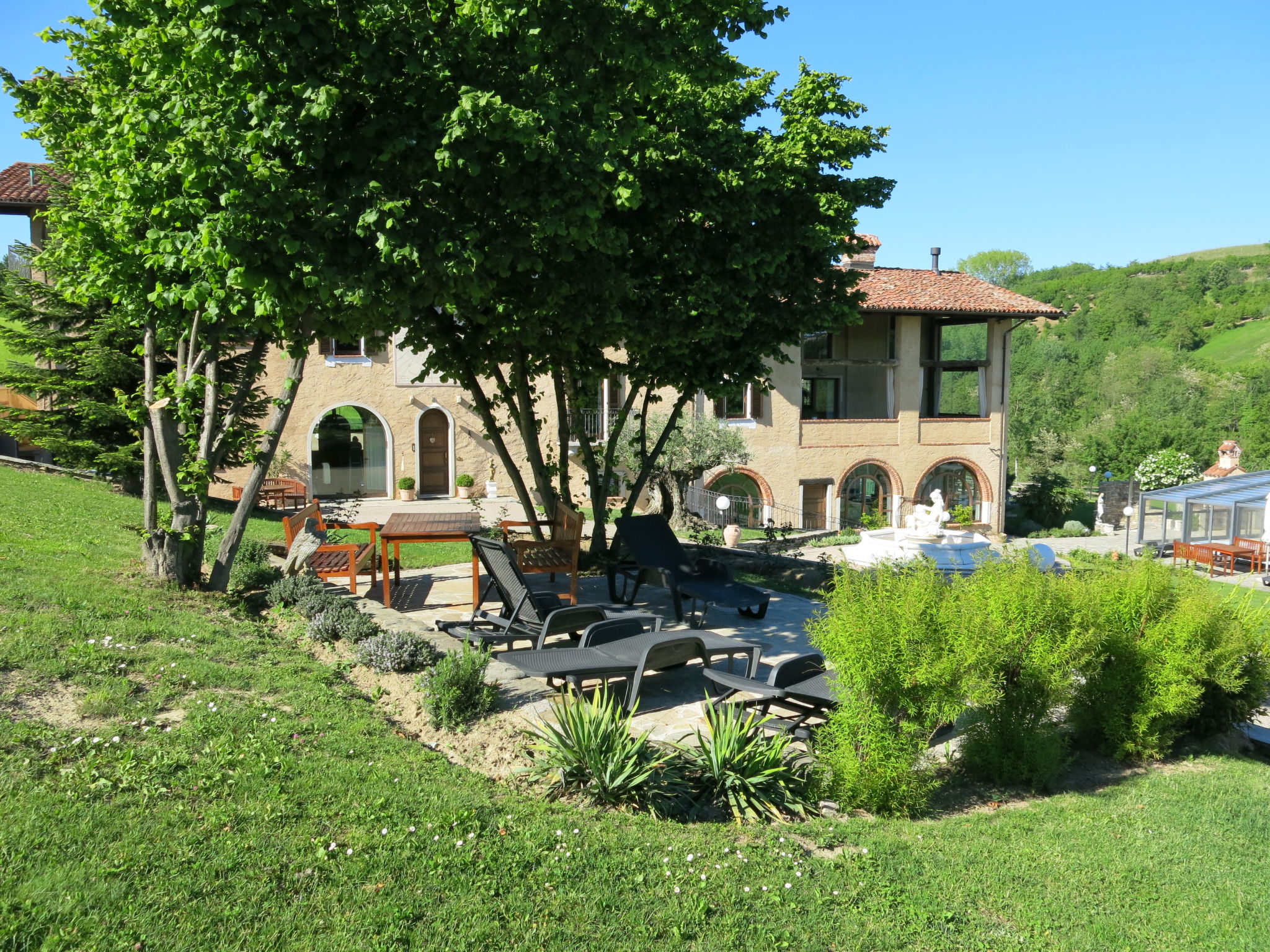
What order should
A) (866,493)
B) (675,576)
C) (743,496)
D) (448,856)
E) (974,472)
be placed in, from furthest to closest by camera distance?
(974,472)
(866,493)
(743,496)
(675,576)
(448,856)

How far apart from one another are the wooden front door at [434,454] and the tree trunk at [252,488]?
17912 mm

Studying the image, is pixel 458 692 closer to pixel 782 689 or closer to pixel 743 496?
pixel 782 689

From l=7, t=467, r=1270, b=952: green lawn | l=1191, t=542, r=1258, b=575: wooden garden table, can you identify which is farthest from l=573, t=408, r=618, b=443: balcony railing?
l=7, t=467, r=1270, b=952: green lawn

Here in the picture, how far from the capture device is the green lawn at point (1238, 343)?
7919 cm

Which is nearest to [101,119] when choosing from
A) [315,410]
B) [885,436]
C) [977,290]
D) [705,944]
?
[705,944]

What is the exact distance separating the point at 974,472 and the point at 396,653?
91.6 ft

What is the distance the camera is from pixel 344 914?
10.4ft

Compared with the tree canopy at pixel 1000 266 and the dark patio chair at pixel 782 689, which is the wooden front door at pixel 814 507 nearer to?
the dark patio chair at pixel 782 689

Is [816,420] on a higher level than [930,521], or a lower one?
higher

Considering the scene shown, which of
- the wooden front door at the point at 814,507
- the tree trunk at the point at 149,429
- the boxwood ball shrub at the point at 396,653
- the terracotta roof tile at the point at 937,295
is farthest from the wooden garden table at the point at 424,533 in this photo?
the terracotta roof tile at the point at 937,295

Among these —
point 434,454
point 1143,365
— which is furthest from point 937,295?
point 1143,365

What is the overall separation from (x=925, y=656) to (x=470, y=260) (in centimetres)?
399

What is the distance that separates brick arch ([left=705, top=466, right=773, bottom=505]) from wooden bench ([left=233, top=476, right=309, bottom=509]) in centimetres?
1158

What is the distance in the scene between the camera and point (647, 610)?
8.98 m
